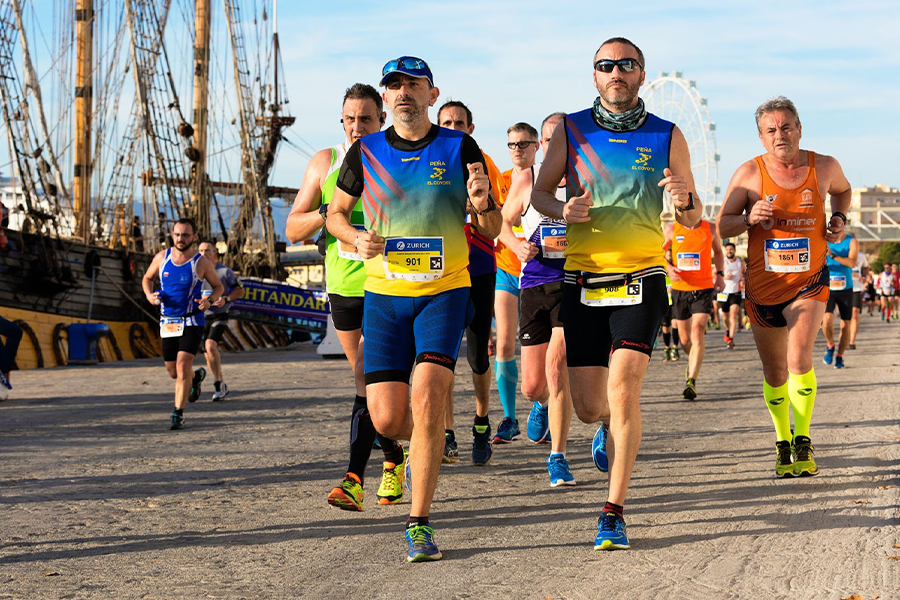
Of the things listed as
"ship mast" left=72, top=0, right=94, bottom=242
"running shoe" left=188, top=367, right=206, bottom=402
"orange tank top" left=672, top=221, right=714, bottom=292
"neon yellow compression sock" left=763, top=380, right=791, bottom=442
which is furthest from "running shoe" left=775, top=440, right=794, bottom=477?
"ship mast" left=72, top=0, right=94, bottom=242

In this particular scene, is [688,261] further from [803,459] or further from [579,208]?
[579,208]

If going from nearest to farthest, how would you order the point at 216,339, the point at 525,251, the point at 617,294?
the point at 617,294, the point at 525,251, the point at 216,339

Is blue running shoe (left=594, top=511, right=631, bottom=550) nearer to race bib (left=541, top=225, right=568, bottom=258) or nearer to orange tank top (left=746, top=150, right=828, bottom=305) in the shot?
orange tank top (left=746, top=150, right=828, bottom=305)

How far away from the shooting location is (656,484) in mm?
7043

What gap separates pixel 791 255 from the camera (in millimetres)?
7340

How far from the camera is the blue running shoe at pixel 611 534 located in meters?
5.22

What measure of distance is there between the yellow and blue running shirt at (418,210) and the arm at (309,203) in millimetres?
1204

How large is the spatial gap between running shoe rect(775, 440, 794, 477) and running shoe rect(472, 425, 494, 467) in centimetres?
Answer: 192

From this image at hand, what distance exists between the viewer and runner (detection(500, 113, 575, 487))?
7480mm

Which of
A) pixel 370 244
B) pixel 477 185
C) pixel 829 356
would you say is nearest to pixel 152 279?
pixel 370 244

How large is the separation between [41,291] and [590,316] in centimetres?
2266

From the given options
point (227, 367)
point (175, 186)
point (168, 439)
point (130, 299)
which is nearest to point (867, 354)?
point (227, 367)

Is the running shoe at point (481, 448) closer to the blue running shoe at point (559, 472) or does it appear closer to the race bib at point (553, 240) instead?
the blue running shoe at point (559, 472)

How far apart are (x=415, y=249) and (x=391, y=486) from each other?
6.09 feet
